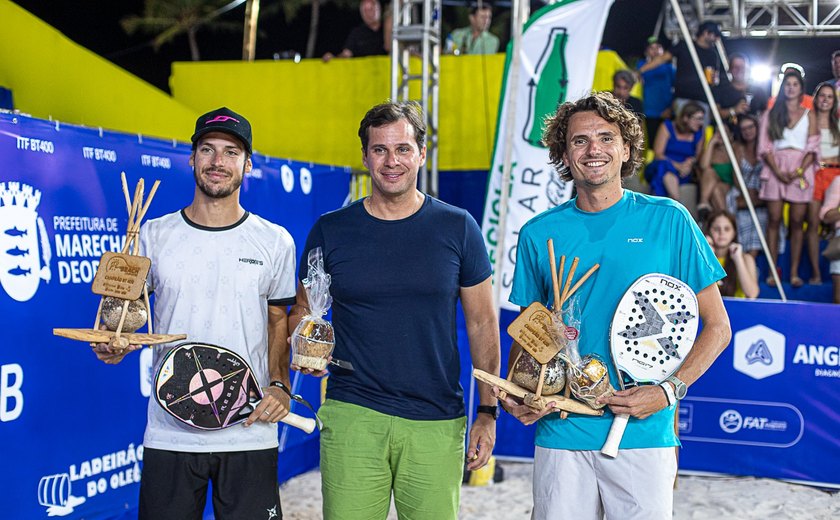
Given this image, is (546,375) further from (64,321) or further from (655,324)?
(64,321)

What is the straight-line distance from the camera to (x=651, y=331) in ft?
7.94

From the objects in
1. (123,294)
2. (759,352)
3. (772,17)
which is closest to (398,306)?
(123,294)

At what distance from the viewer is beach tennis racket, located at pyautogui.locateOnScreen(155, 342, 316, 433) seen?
8.75 ft

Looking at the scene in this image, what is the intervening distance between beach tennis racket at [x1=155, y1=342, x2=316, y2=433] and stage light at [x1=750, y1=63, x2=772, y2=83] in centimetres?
745

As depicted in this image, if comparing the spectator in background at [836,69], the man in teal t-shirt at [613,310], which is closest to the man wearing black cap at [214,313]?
the man in teal t-shirt at [613,310]

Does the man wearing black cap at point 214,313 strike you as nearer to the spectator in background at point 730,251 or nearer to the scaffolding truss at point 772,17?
the spectator in background at point 730,251

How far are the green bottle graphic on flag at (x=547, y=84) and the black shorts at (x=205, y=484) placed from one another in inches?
145

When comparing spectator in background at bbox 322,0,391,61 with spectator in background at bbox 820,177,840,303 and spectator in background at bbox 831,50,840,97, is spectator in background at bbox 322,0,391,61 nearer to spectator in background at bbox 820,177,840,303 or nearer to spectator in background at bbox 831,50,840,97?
spectator in background at bbox 831,50,840,97

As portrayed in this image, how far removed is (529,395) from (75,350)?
93.9 inches

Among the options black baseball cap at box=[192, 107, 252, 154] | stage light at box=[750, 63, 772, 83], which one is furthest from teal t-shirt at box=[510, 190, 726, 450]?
stage light at box=[750, 63, 772, 83]

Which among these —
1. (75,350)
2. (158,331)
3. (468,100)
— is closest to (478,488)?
(75,350)

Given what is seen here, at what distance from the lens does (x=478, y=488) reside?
18.6 feet

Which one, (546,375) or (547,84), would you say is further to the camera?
(547,84)

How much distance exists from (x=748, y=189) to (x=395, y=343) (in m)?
5.91
